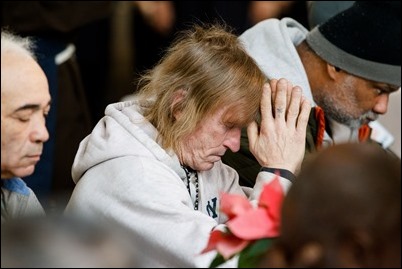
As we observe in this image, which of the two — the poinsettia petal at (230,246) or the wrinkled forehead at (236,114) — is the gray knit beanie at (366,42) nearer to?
the wrinkled forehead at (236,114)

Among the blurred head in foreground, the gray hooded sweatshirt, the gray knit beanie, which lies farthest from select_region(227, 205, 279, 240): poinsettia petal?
the gray knit beanie

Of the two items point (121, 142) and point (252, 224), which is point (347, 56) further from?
point (252, 224)

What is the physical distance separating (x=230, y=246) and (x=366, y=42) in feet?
6.69

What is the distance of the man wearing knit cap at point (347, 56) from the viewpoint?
349cm

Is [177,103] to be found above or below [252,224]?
below

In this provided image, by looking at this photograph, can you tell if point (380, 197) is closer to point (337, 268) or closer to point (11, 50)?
point (337, 268)

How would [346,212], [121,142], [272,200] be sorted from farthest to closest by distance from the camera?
[121,142] → [272,200] → [346,212]

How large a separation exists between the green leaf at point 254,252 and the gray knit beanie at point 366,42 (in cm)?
195

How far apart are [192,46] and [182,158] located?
0.89 feet

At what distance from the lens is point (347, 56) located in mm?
3537

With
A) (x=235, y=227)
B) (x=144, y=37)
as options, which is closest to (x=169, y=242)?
(x=235, y=227)

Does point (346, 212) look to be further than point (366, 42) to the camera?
No

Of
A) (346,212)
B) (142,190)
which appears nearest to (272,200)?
(346,212)

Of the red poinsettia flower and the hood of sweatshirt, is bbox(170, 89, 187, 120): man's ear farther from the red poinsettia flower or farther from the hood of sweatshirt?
the red poinsettia flower
